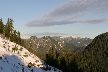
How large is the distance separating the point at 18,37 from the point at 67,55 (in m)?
34.1

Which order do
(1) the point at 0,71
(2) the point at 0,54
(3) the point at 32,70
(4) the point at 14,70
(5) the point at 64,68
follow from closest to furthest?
(1) the point at 0,71 → (4) the point at 14,70 → (2) the point at 0,54 → (3) the point at 32,70 → (5) the point at 64,68

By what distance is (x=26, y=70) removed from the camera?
5097 cm

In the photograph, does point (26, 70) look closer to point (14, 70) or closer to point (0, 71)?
point (14, 70)

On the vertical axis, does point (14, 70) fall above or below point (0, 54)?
below

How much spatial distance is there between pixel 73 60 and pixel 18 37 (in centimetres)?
3797

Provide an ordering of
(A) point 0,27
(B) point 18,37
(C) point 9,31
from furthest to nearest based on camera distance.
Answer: (B) point 18,37
(A) point 0,27
(C) point 9,31

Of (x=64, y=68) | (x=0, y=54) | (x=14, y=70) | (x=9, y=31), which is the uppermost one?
(x=9, y=31)

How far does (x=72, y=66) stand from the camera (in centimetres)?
8388

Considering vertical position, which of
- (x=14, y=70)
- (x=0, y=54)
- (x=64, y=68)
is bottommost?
(x=64, y=68)

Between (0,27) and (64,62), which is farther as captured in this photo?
(0,27)

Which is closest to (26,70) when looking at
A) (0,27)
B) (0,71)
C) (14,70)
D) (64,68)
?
(14,70)

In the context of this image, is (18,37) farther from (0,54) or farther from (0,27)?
(0,54)

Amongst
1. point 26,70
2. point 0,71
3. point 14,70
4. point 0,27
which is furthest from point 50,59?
point 0,71

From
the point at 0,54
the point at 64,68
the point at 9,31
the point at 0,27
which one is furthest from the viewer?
the point at 0,27
